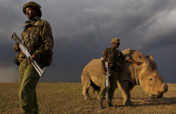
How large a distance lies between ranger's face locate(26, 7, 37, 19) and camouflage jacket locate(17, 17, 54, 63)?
13 cm

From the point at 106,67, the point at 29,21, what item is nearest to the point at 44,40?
the point at 29,21

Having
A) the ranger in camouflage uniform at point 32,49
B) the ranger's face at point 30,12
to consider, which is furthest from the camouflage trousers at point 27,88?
the ranger's face at point 30,12

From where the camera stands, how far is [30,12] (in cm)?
334

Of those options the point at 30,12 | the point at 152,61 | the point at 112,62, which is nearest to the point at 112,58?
the point at 112,62

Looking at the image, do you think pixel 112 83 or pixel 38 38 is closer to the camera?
pixel 38 38

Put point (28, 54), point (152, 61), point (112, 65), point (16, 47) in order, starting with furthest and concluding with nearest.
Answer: point (152, 61) → point (112, 65) → point (16, 47) → point (28, 54)

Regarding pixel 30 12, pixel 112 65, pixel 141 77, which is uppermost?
pixel 30 12

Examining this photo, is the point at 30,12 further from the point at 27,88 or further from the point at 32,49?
the point at 27,88

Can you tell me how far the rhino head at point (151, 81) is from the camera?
6139 mm

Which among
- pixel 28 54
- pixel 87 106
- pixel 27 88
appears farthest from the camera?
pixel 87 106

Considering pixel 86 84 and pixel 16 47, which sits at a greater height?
pixel 16 47

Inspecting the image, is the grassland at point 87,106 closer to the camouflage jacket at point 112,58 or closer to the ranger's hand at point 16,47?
the camouflage jacket at point 112,58

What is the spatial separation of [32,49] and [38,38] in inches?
9.7

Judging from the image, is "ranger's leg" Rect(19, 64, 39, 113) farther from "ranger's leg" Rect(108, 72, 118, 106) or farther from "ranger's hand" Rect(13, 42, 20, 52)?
"ranger's leg" Rect(108, 72, 118, 106)
